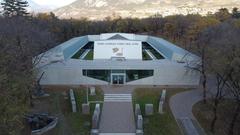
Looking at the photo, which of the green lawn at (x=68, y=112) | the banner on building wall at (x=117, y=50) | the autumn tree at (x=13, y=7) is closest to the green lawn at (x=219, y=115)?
the green lawn at (x=68, y=112)

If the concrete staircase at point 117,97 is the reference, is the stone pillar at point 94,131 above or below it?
below

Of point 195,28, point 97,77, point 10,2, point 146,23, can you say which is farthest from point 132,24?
point 97,77

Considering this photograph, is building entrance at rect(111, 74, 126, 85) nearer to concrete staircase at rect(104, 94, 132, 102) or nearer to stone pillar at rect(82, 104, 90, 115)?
concrete staircase at rect(104, 94, 132, 102)

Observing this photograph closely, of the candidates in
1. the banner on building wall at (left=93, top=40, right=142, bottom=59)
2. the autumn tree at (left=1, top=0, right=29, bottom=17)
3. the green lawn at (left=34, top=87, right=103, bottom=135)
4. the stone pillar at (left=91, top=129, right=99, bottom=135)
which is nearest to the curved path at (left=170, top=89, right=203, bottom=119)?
the green lawn at (left=34, top=87, right=103, bottom=135)

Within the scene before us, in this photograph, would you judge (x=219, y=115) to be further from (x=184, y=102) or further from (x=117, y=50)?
(x=117, y=50)

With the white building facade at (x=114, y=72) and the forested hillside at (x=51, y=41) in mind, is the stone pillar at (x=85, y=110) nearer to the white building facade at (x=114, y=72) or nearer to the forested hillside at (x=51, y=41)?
the forested hillside at (x=51, y=41)

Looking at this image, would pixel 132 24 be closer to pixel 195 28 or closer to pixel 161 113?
pixel 195 28
